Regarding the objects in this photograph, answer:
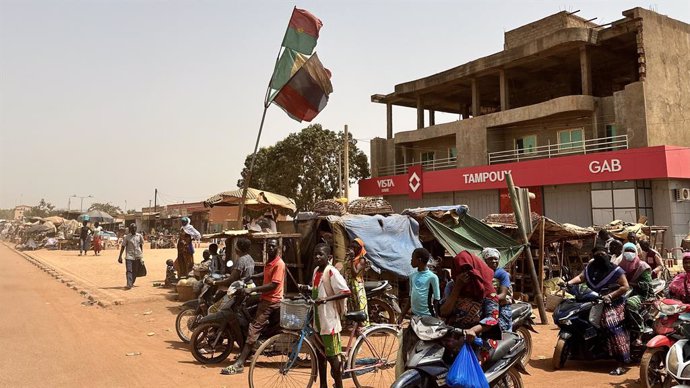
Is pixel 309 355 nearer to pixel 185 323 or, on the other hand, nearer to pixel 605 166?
pixel 185 323

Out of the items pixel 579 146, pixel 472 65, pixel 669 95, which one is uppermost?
pixel 472 65

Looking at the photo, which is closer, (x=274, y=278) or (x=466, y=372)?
(x=466, y=372)

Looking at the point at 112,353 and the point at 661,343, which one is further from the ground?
the point at 661,343

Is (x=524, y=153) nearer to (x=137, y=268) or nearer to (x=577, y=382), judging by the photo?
(x=137, y=268)

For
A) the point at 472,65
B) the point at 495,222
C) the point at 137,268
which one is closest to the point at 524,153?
the point at 472,65

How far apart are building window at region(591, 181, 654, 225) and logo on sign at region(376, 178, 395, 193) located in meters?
13.2

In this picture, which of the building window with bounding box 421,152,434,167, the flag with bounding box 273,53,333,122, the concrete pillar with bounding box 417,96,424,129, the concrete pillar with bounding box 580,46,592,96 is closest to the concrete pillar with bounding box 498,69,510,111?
the concrete pillar with bounding box 580,46,592,96

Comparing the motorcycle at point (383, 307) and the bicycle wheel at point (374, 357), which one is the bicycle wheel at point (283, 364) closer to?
the bicycle wheel at point (374, 357)

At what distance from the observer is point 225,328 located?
6.72 m

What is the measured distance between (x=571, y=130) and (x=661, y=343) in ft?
77.1

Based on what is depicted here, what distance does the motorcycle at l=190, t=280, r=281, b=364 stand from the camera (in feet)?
21.9

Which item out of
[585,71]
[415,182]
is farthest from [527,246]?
[415,182]

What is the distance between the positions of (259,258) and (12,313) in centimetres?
539

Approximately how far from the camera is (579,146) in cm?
2492
